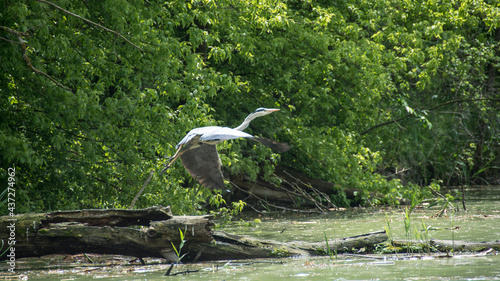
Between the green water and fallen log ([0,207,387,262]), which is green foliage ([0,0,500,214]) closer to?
fallen log ([0,207,387,262])

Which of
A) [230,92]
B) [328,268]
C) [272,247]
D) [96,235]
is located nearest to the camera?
[328,268]

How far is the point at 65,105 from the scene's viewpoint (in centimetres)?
598

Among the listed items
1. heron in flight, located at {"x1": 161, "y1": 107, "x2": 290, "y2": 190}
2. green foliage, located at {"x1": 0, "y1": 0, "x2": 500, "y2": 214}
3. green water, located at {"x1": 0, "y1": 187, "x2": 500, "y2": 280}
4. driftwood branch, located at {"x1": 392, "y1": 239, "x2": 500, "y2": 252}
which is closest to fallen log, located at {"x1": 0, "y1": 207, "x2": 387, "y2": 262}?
green water, located at {"x1": 0, "y1": 187, "x2": 500, "y2": 280}

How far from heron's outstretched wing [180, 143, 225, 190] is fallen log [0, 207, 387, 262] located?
55cm

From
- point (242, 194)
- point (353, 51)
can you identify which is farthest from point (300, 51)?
point (242, 194)

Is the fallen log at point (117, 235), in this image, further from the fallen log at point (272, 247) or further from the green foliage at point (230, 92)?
the green foliage at point (230, 92)

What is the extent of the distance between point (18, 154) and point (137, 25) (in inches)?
92.8

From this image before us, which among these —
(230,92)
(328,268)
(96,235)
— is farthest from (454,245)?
(230,92)

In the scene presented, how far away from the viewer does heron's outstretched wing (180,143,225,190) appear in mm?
5297

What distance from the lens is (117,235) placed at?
189 inches

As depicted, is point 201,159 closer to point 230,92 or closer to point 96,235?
point 96,235

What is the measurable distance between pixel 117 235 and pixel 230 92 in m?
4.81

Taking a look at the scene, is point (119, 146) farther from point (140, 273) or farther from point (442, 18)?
point (442, 18)

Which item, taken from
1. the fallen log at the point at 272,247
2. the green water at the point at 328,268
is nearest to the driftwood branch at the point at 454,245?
the green water at the point at 328,268
